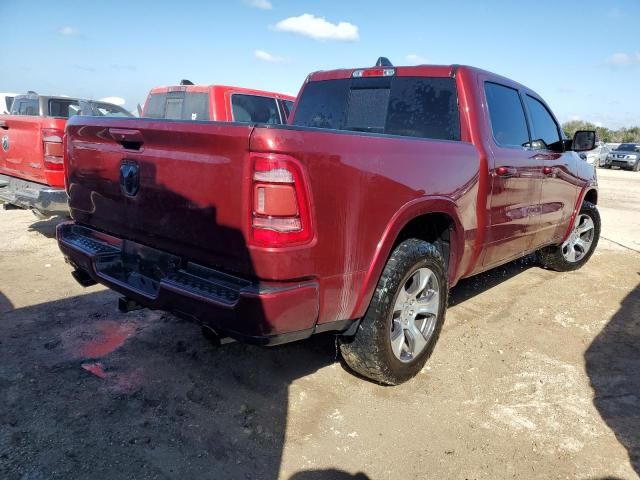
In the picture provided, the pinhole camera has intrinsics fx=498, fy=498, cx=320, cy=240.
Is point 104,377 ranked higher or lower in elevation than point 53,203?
lower

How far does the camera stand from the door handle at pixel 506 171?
3.49 m

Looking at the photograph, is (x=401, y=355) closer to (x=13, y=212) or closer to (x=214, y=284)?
(x=214, y=284)

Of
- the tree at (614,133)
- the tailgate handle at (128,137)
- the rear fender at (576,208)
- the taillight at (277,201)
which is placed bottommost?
the rear fender at (576,208)

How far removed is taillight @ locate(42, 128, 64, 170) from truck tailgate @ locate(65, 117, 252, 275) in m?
2.37

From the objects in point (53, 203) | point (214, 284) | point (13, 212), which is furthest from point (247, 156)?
point (13, 212)

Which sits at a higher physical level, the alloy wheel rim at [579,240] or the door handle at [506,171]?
the door handle at [506,171]

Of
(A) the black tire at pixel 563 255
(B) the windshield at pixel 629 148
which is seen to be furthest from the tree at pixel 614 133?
(A) the black tire at pixel 563 255

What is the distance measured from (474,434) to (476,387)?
519mm

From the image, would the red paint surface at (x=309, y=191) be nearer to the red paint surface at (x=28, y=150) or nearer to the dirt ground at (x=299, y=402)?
the dirt ground at (x=299, y=402)

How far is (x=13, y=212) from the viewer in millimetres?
7969

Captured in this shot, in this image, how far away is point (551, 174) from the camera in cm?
436

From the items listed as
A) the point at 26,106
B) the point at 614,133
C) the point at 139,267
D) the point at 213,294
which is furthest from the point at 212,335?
the point at 614,133

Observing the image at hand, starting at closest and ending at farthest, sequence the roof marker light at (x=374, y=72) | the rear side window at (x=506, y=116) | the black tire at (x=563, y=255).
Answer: the rear side window at (x=506, y=116) → the roof marker light at (x=374, y=72) → the black tire at (x=563, y=255)

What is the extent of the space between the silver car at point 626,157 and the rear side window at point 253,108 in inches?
1044
